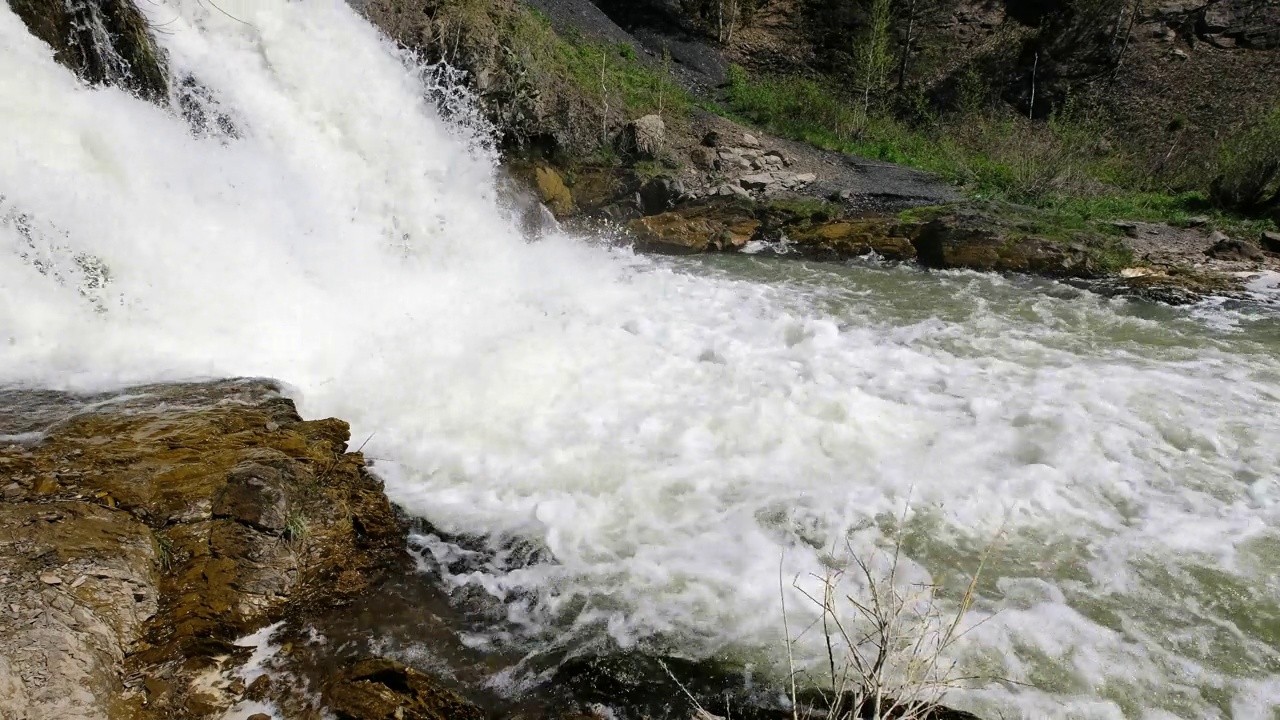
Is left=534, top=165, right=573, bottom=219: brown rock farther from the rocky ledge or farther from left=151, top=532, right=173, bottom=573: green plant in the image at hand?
left=151, top=532, right=173, bottom=573: green plant

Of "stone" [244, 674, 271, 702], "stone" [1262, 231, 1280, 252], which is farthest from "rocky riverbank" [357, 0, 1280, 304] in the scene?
"stone" [244, 674, 271, 702]

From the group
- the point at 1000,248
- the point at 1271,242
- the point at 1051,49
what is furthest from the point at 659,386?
the point at 1051,49

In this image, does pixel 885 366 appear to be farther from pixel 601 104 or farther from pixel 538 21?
pixel 538 21

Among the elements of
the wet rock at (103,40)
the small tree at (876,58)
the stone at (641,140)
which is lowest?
the stone at (641,140)

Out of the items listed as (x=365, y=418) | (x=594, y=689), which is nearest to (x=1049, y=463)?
(x=594, y=689)

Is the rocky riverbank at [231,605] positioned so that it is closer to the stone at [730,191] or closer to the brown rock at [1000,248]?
the brown rock at [1000,248]

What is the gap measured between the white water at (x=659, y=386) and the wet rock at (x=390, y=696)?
1.79 feet

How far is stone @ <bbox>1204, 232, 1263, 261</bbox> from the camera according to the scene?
8.96 m

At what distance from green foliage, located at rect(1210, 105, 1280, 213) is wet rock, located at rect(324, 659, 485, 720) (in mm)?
14141

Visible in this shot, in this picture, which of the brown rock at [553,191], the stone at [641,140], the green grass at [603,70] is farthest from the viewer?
the stone at [641,140]

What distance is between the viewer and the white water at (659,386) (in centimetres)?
317

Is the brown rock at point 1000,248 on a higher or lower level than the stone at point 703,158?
lower

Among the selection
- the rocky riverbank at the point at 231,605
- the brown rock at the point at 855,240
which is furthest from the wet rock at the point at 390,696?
the brown rock at the point at 855,240

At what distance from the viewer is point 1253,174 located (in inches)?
429
